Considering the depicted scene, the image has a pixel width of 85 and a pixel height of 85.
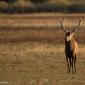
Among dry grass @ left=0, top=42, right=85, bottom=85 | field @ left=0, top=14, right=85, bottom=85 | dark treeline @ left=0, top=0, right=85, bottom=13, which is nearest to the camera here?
dry grass @ left=0, top=42, right=85, bottom=85

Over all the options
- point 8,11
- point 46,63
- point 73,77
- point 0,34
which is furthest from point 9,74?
point 8,11

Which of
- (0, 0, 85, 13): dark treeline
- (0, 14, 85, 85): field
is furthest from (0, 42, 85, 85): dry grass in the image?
(0, 0, 85, 13): dark treeline

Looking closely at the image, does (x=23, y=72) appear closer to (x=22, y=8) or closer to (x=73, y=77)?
(x=73, y=77)

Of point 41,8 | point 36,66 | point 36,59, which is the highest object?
point 36,66

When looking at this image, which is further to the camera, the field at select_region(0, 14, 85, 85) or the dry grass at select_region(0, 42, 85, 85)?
the field at select_region(0, 14, 85, 85)

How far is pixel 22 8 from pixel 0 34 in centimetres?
3691

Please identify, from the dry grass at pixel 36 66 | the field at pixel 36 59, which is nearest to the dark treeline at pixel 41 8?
→ the field at pixel 36 59

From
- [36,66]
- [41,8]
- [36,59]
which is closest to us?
[36,66]

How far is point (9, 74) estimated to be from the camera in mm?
19422

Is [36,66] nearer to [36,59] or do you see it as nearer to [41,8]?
[36,59]

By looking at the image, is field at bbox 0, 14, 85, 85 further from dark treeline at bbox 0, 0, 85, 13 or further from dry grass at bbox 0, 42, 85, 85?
dark treeline at bbox 0, 0, 85, 13

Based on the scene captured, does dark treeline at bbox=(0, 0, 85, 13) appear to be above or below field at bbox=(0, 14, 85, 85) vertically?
below

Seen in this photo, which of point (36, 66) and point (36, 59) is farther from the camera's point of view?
point (36, 59)

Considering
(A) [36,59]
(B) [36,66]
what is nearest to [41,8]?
(A) [36,59]
